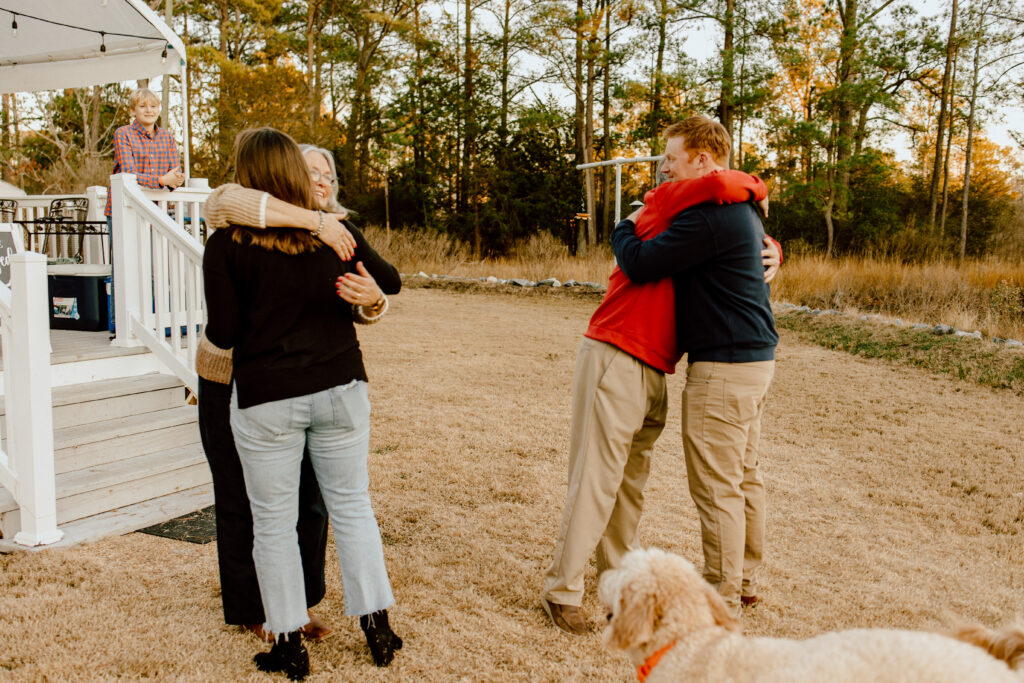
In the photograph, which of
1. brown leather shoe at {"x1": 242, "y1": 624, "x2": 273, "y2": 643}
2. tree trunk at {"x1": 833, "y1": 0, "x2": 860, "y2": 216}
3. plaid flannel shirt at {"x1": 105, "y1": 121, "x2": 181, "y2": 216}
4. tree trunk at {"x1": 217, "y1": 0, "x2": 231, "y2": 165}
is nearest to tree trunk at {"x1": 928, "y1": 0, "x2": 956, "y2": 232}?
tree trunk at {"x1": 833, "y1": 0, "x2": 860, "y2": 216}

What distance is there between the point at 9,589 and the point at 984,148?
103 feet

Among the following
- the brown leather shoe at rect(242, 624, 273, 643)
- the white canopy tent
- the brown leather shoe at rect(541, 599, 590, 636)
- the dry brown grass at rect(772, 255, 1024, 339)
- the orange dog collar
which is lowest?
the brown leather shoe at rect(242, 624, 273, 643)

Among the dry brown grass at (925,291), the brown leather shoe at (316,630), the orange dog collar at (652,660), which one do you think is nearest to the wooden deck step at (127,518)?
the brown leather shoe at (316,630)

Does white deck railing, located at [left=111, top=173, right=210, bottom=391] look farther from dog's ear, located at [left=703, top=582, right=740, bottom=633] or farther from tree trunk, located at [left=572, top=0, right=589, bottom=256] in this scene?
tree trunk, located at [left=572, top=0, right=589, bottom=256]

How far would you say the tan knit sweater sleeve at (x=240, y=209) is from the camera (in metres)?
2.20

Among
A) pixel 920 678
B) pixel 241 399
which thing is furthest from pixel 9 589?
pixel 920 678

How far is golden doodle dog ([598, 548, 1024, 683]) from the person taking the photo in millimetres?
1504

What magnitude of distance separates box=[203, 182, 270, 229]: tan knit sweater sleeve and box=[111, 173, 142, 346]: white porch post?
2870 millimetres

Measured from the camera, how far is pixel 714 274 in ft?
8.79

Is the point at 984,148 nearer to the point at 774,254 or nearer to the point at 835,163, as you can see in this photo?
the point at 835,163

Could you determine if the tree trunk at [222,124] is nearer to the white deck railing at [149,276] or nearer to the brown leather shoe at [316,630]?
the white deck railing at [149,276]

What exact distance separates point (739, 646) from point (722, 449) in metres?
1.05

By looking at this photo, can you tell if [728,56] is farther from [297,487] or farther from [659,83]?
[297,487]

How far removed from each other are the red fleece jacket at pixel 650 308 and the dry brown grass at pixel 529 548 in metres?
1.11
